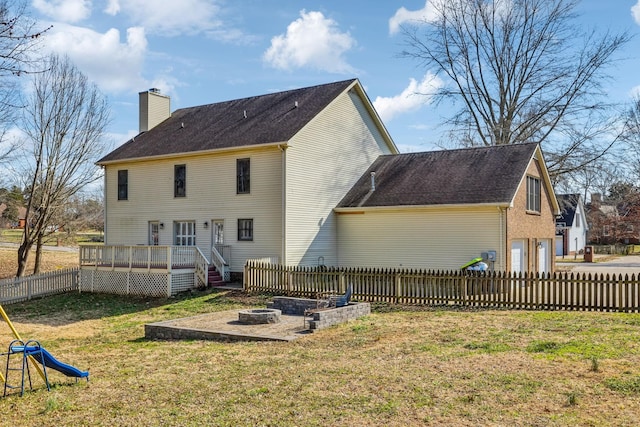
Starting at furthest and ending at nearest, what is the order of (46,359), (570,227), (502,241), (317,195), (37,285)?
(570,227) → (317,195) → (37,285) → (502,241) → (46,359)

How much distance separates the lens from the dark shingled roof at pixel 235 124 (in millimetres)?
23812

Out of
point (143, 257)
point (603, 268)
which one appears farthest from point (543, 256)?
point (143, 257)

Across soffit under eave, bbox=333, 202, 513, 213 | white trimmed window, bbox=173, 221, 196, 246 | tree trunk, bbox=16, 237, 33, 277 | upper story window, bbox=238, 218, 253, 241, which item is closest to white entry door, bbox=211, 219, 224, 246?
upper story window, bbox=238, 218, 253, 241

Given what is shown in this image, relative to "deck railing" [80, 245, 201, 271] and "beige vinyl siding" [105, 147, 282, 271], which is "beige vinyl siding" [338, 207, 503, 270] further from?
"deck railing" [80, 245, 201, 271]

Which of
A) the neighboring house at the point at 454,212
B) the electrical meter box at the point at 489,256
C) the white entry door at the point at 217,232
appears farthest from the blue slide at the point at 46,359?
the neighboring house at the point at 454,212

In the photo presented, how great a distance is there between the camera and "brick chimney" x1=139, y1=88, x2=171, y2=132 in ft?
97.7

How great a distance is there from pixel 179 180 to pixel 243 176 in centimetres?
376

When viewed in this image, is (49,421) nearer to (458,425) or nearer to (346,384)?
(346,384)

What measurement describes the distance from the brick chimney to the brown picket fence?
537 inches

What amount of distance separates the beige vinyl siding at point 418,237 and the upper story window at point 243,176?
4646 millimetres

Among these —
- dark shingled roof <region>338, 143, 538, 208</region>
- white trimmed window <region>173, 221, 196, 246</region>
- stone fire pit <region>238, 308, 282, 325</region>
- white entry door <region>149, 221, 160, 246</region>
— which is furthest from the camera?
white entry door <region>149, 221, 160, 246</region>

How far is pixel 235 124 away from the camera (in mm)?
25906

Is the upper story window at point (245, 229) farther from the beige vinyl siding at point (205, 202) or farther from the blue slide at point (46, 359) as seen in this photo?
the blue slide at point (46, 359)

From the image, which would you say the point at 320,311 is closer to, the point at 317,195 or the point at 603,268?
the point at 317,195
